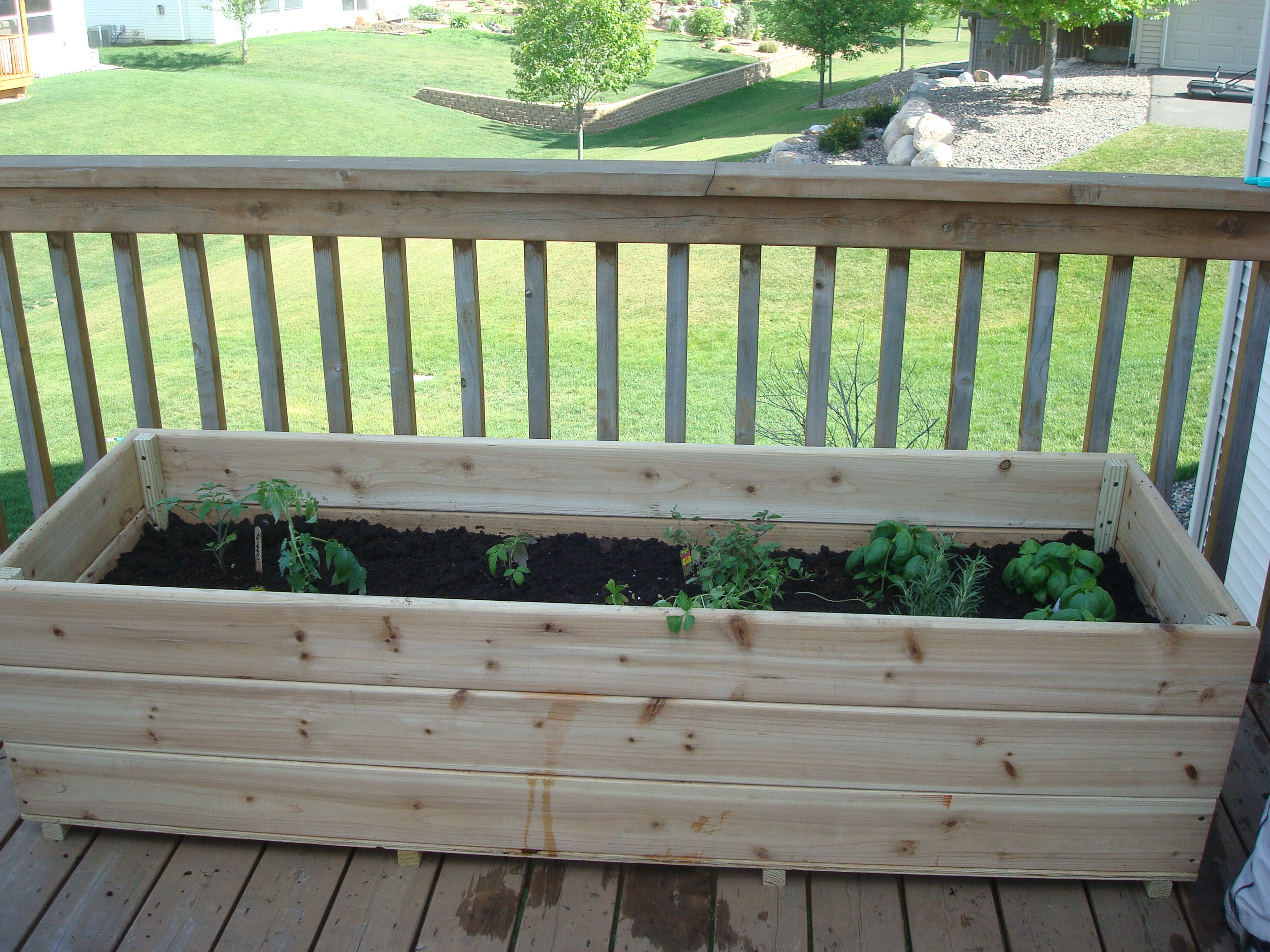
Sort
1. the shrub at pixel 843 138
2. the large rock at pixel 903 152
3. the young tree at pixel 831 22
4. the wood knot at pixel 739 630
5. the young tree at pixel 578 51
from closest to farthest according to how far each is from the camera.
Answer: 1. the wood knot at pixel 739 630
2. the large rock at pixel 903 152
3. the shrub at pixel 843 138
4. the young tree at pixel 831 22
5. the young tree at pixel 578 51

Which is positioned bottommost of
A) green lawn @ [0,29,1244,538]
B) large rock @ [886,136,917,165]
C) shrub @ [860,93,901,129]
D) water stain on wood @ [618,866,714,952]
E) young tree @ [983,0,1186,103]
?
green lawn @ [0,29,1244,538]

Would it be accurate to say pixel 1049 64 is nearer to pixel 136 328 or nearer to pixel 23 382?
pixel 136 328

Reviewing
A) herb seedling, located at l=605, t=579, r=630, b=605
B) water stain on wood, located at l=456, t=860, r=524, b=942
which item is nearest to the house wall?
herb seedling, located at l=605, t=579, r=630, b=605

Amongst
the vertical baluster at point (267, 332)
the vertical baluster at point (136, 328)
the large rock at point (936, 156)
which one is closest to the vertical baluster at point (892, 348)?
the vertical baluster at point (267, 332)

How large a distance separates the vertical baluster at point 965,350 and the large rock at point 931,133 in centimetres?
1115

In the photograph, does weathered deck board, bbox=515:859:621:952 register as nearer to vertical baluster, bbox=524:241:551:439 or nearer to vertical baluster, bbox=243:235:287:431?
vertical baluster, bbox=524:241:551:439

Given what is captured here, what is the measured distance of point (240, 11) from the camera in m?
29.4

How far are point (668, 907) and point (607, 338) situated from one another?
40.2 inches

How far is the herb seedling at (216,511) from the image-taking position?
1.83 m

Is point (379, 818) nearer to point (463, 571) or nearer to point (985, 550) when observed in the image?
point (463, 571)

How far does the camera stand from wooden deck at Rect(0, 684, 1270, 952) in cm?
144

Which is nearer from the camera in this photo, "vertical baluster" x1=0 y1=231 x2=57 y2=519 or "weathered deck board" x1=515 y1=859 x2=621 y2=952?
"weathered deck board" x1=515 y1=859 x2=621 y2=952

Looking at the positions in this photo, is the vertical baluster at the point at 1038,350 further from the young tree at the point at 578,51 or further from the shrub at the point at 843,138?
the young tree at the point at 578,51

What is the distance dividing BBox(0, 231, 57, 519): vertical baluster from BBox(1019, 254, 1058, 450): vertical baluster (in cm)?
→ 189
